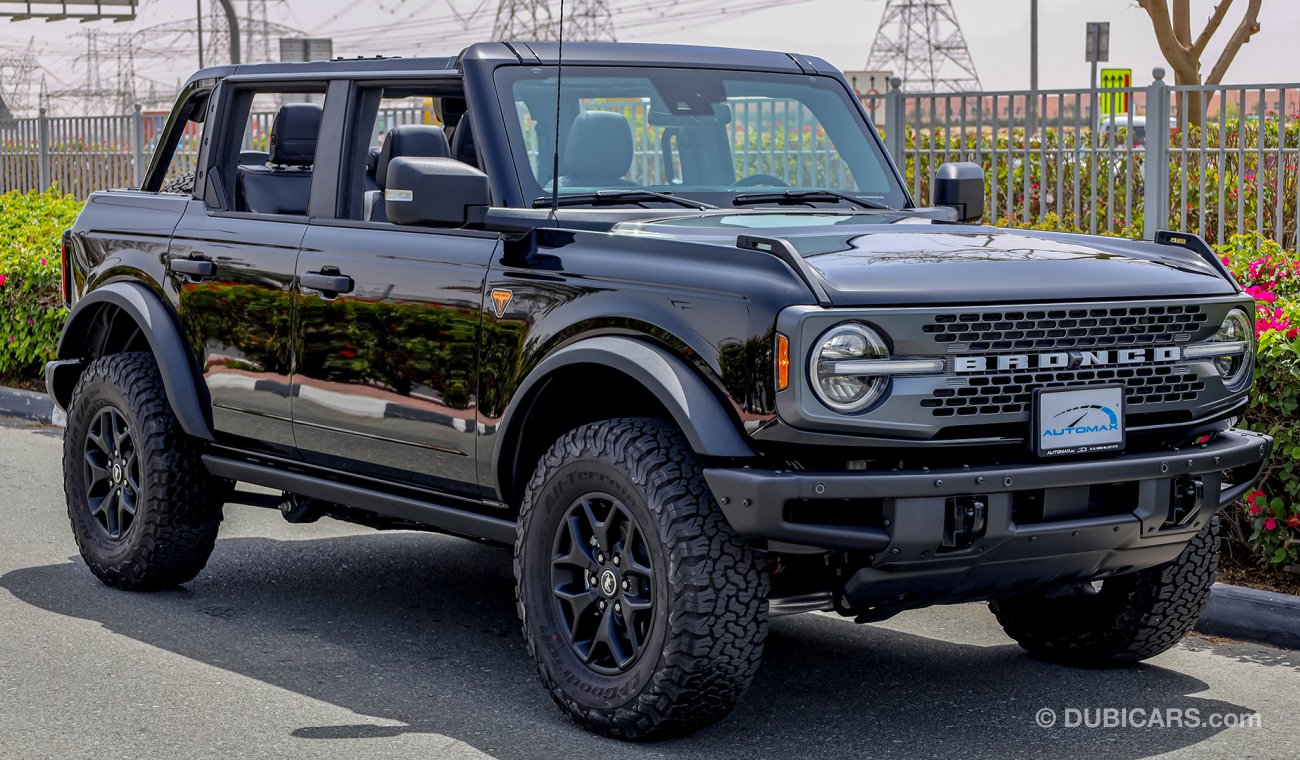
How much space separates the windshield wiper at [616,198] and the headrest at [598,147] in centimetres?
8

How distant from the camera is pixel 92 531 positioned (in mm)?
7199

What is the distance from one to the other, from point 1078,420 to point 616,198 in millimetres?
1712

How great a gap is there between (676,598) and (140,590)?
3081 millimetres

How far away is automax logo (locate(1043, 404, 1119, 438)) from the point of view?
4875mm

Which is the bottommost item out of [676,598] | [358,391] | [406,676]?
[406,676]

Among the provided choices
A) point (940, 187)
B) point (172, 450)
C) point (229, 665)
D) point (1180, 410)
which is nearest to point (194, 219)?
point (172, 450)

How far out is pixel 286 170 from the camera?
7.16m

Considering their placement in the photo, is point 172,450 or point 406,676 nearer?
point 406,676

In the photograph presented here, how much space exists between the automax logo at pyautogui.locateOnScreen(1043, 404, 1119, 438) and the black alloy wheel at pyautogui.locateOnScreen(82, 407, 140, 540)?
359 cm

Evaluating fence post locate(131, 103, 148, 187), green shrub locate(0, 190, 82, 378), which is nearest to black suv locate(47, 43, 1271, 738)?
green shrub locate(0, 190, 82, 378)

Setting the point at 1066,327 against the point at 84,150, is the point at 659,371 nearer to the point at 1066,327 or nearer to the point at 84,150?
the point at 1066,327

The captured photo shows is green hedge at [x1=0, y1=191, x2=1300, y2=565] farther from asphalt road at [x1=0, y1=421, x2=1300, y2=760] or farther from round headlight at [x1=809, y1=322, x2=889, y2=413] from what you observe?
round headlight at [x1=809, y1=322, x2=889, y2=413]

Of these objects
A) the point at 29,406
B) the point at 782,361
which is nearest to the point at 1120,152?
the point at 782,361

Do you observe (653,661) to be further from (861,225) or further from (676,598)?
(861,225)
